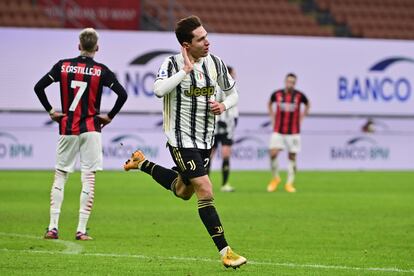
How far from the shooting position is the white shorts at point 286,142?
20620 millimetres

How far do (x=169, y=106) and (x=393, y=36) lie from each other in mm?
25184

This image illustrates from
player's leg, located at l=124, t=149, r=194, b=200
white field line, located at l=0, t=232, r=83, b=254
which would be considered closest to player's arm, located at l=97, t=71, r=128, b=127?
player's leg, located at l=124, t=149, r=194, b=200

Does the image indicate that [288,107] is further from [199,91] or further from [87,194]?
[199,91]

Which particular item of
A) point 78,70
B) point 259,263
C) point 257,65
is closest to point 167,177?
point 259,263

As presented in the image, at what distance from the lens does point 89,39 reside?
11.0 meters

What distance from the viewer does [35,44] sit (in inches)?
1038

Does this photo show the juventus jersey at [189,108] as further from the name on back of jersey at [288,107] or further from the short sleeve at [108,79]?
the name on back of jersey at [288,107]

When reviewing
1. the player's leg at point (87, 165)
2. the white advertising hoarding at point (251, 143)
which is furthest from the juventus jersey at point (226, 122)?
the player's leg at point (87, 165)

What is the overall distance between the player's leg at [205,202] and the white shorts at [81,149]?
2563mm

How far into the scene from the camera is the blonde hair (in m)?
11.0

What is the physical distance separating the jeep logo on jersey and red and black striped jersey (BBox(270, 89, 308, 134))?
11684 mm

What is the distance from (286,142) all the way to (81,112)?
9.99m

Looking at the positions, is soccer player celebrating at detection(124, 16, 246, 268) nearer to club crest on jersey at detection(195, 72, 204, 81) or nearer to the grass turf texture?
club crest on jersey at detection(195, 72, 204, 81)

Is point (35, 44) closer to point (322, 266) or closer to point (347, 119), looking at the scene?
point (347, 119)
